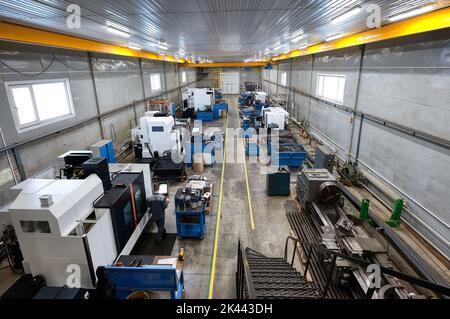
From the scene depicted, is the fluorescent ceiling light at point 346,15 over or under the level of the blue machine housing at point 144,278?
over

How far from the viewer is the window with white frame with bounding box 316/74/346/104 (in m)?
11.4

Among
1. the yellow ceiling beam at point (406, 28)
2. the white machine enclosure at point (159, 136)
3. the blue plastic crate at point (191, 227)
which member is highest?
the yellow ceiling beam at point (406, 28)

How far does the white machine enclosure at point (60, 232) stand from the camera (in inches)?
157

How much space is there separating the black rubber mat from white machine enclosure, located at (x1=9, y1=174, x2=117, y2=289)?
157cm

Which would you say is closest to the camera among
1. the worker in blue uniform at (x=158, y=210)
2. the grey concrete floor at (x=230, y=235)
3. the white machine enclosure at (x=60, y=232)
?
the white machine enclosure at (x=60, y=232)

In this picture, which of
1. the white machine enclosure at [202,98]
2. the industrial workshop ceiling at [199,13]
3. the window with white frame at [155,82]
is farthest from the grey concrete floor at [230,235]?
the white machine enclosure at [202,98]

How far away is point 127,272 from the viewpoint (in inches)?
173

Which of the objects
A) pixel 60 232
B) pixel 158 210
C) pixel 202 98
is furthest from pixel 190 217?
pixel 202 98

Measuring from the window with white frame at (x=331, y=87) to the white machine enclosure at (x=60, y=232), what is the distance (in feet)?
35.2

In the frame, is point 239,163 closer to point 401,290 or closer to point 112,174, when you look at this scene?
point 112,174

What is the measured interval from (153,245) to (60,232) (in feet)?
9.17

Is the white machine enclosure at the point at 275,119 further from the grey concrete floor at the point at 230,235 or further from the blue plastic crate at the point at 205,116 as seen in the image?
the blue plastic crate at the point at 205,116

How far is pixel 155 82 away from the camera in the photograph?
19562 mm

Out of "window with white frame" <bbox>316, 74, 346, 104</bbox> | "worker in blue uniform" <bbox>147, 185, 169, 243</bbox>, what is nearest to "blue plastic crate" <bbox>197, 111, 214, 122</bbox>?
"window with white frame" <bbox>316, 74, 346, 104</bbox>
